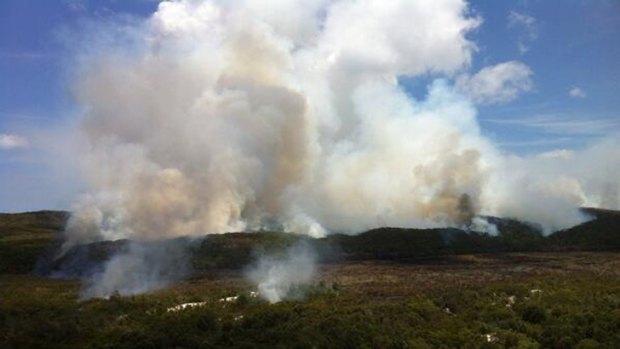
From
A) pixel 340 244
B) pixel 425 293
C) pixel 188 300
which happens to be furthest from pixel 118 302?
pixel 340 244

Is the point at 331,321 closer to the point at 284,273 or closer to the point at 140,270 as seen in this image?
the point at 284,273

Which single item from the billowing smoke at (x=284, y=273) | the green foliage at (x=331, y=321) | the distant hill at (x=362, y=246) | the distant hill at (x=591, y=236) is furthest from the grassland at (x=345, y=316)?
the distant hill at (x=591, y=236)

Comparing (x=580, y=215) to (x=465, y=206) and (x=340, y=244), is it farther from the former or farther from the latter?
(x=340, y=244)

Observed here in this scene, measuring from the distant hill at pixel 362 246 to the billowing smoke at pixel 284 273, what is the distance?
459 centimetres

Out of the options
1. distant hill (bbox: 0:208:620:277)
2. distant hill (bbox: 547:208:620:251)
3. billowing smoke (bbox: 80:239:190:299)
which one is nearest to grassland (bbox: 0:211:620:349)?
billowing smoke (bbox: 80:239:190:299)

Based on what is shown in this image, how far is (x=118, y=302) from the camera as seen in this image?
55312 millimetres

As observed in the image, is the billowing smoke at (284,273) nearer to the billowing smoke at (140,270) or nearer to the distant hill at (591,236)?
the billowing smoke at (140,270)

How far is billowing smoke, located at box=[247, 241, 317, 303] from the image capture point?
6244 centimetres

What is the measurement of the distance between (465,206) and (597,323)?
12269 cm

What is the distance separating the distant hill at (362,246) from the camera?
345ft

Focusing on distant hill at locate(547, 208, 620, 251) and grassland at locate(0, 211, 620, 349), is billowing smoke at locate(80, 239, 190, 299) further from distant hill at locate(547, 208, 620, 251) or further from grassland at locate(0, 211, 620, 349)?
distant hill at locate(547, 208, 620, 251)

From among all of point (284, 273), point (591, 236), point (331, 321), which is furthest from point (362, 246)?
point (331, 321)

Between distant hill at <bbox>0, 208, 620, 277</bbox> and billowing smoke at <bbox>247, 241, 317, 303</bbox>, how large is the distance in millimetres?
4588

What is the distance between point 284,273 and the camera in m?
77.9
